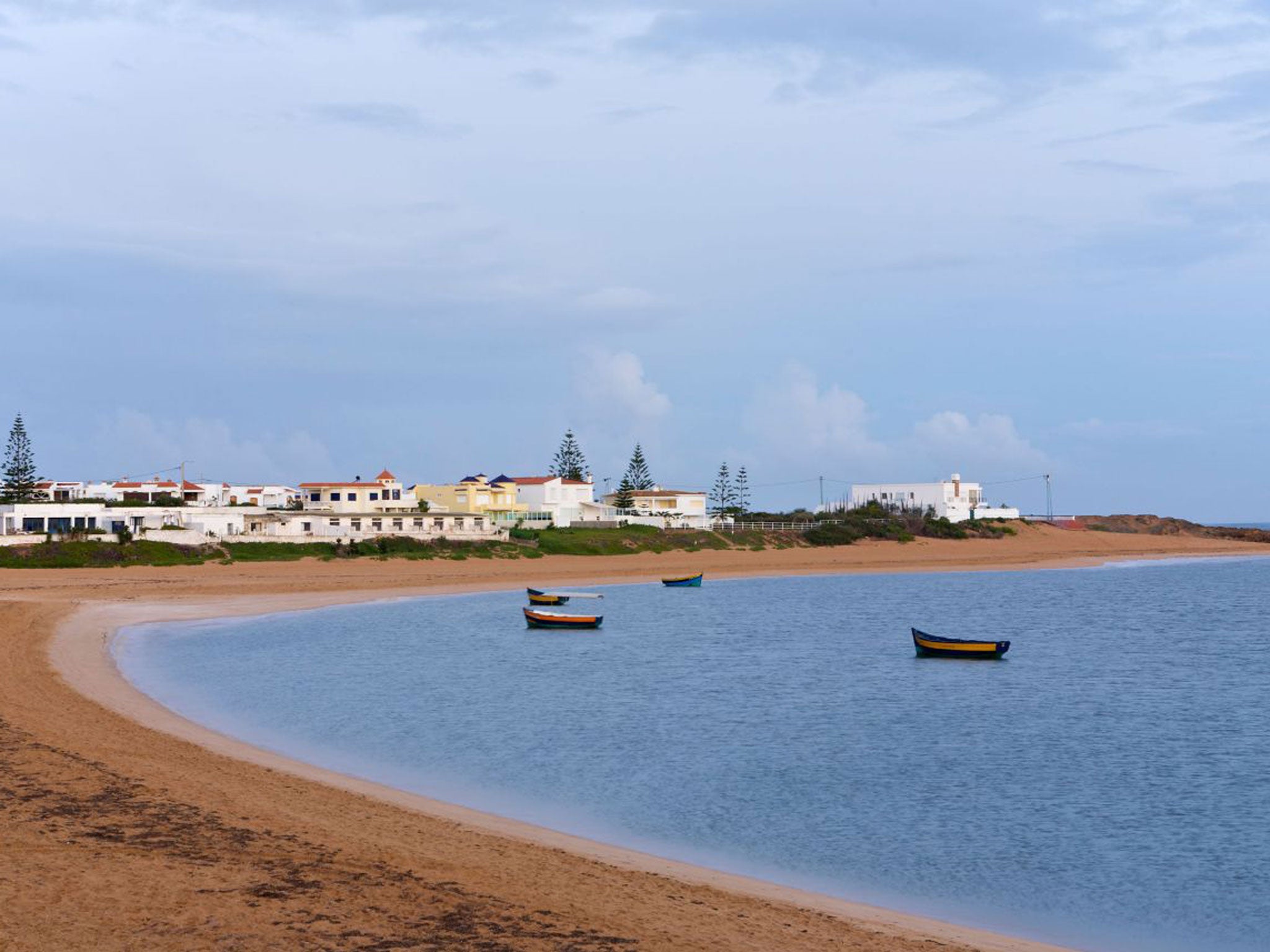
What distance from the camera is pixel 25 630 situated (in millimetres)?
41750

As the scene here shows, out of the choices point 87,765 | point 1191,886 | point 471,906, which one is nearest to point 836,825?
point 1191,886

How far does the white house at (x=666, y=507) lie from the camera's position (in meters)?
125

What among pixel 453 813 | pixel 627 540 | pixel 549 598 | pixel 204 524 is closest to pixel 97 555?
pixel 204 524

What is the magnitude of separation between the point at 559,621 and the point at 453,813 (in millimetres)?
36951

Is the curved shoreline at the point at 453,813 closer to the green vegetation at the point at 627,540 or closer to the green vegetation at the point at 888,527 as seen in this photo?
the green vegetation at the point at 627,540

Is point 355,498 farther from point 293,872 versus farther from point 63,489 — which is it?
point 293,872

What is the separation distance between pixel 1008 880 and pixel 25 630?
118 ft

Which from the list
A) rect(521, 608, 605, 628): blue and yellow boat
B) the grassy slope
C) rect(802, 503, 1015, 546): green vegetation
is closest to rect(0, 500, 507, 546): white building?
the grassy slope

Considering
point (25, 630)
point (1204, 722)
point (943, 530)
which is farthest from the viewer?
point (943, 530)

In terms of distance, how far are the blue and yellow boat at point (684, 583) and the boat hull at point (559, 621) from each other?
2694 cm

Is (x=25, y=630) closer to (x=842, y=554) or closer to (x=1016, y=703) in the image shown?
(x=1016, y=703)

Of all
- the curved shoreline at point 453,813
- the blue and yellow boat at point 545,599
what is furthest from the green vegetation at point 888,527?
the curved shoreline at point 453,813

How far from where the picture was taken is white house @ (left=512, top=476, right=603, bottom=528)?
12050 centimetres

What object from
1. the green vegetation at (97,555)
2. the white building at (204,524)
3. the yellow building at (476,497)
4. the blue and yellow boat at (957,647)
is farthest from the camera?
the yellow building at (476,497)
